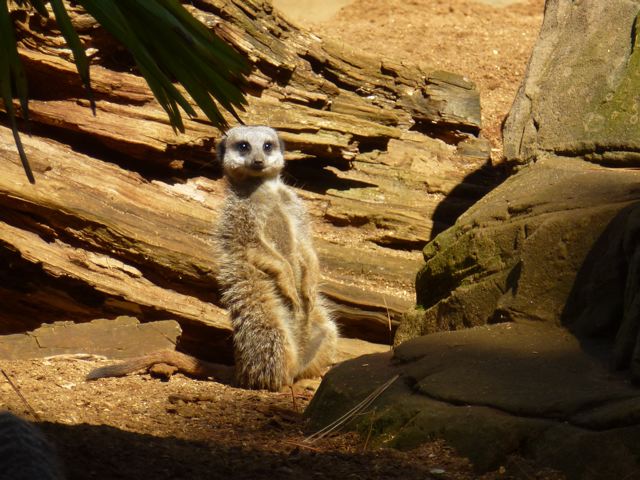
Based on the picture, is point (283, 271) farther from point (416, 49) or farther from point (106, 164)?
point (416, 49)

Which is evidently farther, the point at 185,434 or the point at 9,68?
the point at 185,434

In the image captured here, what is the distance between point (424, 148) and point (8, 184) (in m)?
2.79

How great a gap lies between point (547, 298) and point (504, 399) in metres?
0.67

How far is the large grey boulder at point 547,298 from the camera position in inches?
85.5

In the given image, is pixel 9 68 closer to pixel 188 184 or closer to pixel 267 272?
pixel 267 272

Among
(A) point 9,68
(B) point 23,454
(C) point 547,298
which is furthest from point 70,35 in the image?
(C) point 547,298

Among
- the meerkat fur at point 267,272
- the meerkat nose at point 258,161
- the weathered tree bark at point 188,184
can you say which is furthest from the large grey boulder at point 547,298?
the weathered tree bark at point 188,184

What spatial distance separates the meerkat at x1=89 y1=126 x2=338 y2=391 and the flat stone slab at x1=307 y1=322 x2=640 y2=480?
1033 millimetres

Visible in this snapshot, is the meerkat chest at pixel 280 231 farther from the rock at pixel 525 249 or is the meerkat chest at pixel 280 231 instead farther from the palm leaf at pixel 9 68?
the palm leaf at pixel 9 68

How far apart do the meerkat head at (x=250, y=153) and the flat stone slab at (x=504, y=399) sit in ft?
4.87

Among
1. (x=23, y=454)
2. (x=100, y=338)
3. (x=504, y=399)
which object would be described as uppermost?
(x=23, y=454)

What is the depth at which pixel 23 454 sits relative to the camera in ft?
5.04

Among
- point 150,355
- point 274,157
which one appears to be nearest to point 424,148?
point 274,157

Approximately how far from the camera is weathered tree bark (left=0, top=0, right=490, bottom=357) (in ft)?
14.1
